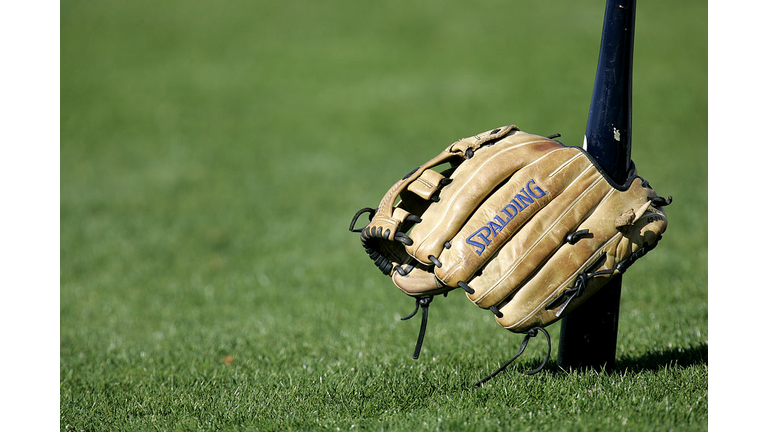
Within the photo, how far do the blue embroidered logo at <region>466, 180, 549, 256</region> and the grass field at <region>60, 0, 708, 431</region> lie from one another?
818mm

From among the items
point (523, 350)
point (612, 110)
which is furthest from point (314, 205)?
point (612, 110)

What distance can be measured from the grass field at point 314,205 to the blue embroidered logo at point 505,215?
2.68ft

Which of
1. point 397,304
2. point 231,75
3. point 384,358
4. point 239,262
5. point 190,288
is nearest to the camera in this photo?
point 384,358

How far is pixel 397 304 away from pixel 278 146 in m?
7.46

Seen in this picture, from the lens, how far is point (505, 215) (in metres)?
3.08

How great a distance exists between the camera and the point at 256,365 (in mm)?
4355

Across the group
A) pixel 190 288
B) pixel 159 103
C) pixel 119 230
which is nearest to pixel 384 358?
pixel 190 288

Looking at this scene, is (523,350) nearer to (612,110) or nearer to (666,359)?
(666,359)

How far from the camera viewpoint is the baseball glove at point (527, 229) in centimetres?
307

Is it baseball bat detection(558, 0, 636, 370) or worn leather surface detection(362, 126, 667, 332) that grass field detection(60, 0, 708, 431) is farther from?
worn leather surface detection(362, 126, 667, 332)

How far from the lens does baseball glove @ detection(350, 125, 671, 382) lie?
121 inches

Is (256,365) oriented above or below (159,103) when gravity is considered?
below

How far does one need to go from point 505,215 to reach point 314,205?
23.6ft

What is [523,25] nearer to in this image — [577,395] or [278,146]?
[278,146]
